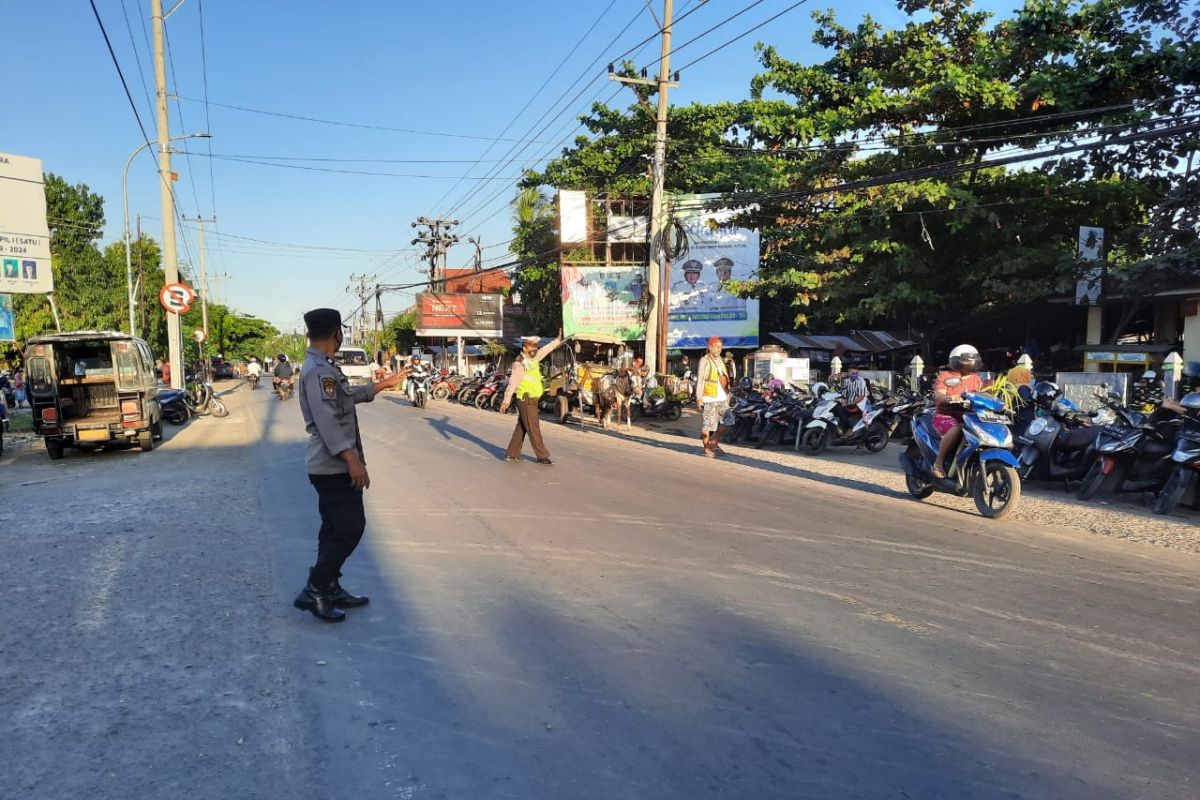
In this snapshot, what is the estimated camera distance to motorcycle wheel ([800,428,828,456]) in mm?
12758

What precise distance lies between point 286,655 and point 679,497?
4979mm

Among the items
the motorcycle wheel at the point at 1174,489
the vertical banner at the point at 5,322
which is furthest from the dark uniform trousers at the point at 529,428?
the vertical banner at the point at 5,322

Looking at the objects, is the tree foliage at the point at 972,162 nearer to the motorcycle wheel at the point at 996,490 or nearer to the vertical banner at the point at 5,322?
the motorcycle wheel at the point at 996,490

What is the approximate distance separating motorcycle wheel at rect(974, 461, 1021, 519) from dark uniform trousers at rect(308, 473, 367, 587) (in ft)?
19.0

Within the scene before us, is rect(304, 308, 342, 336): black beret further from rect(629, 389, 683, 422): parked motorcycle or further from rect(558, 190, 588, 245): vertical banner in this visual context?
rect(558, 190, 588, 245): vertical banner

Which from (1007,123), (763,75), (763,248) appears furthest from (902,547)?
(763,248)

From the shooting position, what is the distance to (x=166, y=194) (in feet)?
73.0

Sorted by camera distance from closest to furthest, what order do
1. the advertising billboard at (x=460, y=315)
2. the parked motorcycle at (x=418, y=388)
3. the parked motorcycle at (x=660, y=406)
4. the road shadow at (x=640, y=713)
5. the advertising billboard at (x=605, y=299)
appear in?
the road shadow at (x=640, y=713), the parked motorcycle at (x=660, y=406), the parked motorcycle at (x=418, y=388), the advertising billboard at (x=605, y=299), the advertising billboard at (x=460, y=315)

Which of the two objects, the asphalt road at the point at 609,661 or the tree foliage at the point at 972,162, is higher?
the tree foliage at the point at 972,162

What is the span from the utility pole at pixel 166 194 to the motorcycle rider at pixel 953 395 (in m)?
19.5

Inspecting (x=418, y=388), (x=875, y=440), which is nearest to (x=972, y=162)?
(x=875, y=440)

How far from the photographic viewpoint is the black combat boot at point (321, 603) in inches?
169

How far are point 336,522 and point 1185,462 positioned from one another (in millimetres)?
7539

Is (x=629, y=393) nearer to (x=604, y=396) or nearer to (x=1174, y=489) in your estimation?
(x=604, y=396)
